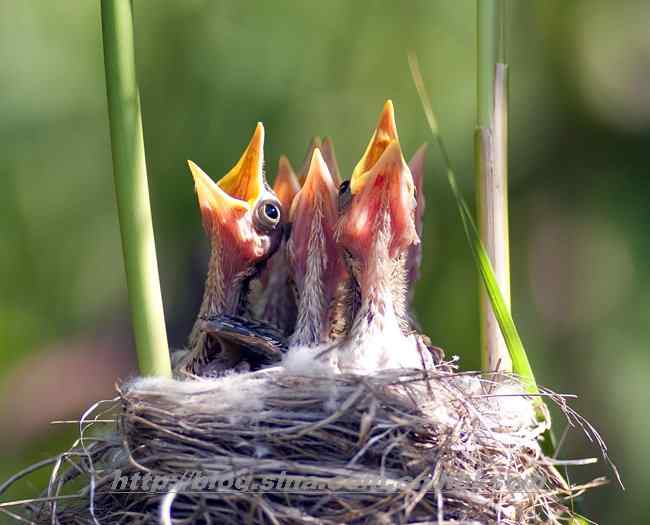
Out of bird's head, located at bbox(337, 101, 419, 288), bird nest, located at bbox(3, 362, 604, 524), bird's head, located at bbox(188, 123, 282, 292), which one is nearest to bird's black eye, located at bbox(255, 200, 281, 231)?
bird's head, located at bbox(188, 123, 282, 292)

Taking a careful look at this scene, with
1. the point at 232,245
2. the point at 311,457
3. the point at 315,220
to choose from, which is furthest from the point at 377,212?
the point at 311,457

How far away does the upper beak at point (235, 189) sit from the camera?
42.4 inches

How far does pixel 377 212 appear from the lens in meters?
1.03

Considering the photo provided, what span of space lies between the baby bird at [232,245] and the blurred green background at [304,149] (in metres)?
0.38

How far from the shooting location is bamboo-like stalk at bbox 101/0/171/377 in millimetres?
780

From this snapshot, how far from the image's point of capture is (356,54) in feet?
5.24

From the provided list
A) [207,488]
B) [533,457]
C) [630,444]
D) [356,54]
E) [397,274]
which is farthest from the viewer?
[356,54]

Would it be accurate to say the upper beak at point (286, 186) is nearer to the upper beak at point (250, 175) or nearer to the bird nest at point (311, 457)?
the upper beak at point (250, 175)

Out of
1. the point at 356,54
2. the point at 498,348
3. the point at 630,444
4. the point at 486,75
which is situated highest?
the point at 356,54

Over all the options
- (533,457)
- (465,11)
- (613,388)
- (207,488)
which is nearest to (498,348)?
(533,457)

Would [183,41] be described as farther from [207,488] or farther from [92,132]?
[207,488]

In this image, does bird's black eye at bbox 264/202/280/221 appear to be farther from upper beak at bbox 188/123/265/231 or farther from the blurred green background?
the blurred green background

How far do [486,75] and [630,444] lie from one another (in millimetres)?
857

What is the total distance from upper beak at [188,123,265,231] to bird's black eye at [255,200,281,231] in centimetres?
1
